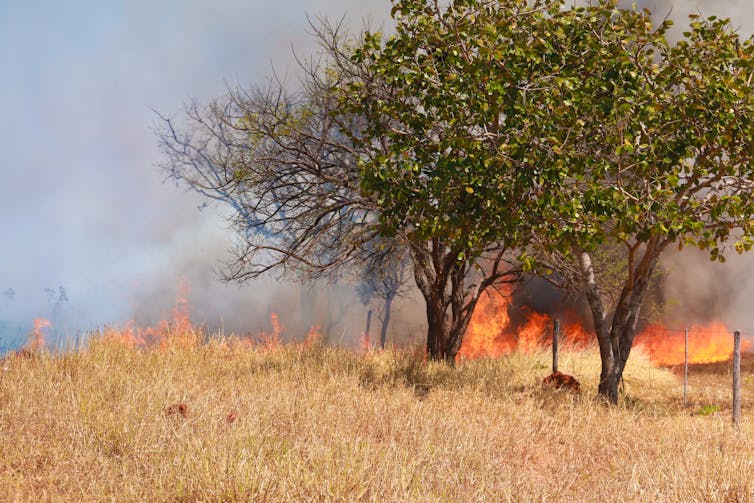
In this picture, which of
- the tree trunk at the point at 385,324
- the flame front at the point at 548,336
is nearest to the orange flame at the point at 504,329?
the flame front at the point at 548,336

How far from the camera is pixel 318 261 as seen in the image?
17.7 metres

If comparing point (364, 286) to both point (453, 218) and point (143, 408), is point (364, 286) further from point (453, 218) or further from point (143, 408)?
point (143, 408)

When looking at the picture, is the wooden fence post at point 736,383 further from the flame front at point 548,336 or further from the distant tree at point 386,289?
the flame front at point 548,336

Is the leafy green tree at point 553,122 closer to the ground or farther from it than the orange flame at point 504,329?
farther from it

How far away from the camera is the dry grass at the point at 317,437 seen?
652 centimetres

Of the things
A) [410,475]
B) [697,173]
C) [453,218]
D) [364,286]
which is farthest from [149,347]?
[364,286]

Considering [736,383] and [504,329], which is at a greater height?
[504,329]

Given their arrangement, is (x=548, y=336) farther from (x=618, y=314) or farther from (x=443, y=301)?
(x=618, y=314)

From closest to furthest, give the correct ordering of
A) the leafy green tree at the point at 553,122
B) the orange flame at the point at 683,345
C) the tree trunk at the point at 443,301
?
1. the leafy green tree at the point at 553,122
2. the tree trunk at the point at 443,301
3. the orange flame at the point at 683,345

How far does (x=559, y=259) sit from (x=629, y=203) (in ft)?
15.9

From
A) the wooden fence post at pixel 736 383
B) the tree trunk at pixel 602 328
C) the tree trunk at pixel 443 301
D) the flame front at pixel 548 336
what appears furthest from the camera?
the flame front at pixel 548 336

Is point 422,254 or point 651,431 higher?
point 422,254

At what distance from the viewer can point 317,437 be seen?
827 centimetres

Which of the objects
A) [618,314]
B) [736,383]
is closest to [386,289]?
[618,314]
